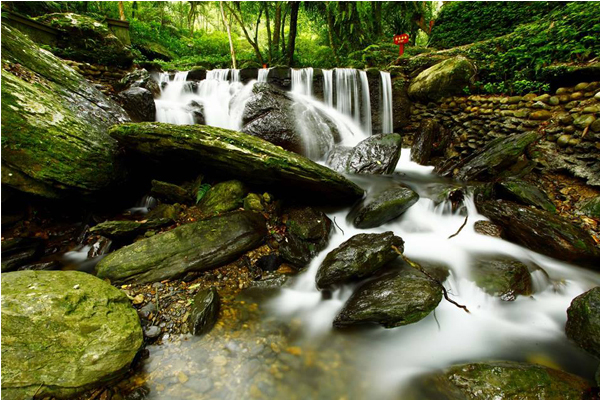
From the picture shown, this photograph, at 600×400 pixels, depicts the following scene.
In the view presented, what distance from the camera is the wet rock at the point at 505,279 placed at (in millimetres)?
2992

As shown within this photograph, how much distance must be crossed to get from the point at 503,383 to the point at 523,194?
390 centimetres

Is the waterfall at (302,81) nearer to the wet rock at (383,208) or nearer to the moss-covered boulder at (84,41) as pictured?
the moss-covered boulder at (84,41)

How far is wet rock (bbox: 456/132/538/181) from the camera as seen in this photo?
518 cm

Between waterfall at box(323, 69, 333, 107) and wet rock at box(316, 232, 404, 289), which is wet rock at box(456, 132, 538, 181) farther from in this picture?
waterfall at box(323, 69, 333, 107)

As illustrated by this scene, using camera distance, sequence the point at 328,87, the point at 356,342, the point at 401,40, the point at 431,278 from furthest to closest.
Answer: the point at 401,40
the point at 328,87
the point at 431,278
the point at 356,342

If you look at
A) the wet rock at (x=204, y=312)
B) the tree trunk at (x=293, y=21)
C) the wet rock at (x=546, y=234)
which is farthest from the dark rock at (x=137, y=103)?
the tree trunk at (x=293, y=21)

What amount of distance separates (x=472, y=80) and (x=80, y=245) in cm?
1065

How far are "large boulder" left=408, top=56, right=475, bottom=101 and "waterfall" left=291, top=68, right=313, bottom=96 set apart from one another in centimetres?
388

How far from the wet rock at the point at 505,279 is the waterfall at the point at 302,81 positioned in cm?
798

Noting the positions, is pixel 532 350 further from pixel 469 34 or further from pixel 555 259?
pixel 469 34

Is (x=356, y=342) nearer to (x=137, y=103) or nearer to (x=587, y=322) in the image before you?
(x=587, y=322)

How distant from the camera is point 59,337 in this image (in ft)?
6.13

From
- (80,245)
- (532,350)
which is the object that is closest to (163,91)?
(80,245)

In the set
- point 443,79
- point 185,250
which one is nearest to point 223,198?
point 185,250
